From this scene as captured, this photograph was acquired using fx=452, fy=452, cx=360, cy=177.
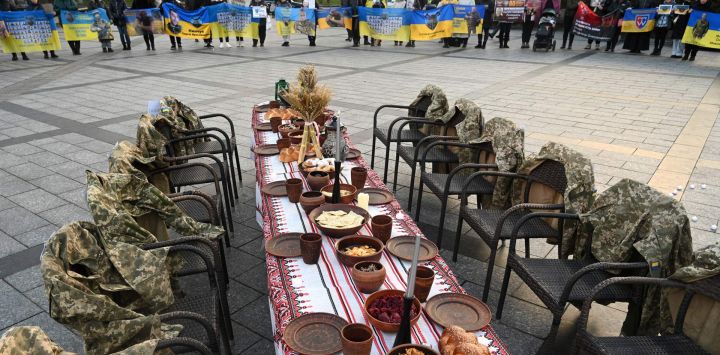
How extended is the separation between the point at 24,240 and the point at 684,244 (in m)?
4.81

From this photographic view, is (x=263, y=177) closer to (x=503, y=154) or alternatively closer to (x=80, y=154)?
(x=503, y=154)

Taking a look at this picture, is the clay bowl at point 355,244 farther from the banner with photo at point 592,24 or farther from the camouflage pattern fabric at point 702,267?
the banner with photo at point 592,24

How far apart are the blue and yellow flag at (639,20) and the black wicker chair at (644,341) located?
14.4 metres

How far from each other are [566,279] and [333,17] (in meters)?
15.0

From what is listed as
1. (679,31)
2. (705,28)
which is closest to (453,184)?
(705,28)

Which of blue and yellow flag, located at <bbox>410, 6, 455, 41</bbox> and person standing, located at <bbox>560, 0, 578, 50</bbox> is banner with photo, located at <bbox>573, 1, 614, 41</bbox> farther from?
blue and yellow flag, located at <bbox>410, 6, 455, 41</bbox>

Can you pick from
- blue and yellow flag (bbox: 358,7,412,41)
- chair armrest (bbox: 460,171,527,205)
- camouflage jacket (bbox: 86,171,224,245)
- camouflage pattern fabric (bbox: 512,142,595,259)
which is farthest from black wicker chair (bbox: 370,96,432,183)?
blue and yellow flag (bbox: 358,7,412,41)

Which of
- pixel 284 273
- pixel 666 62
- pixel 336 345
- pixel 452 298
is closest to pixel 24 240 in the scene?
pixel 284 273

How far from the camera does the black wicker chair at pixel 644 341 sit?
2.17 metres

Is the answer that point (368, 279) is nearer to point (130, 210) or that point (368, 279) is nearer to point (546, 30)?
point (130, 210)

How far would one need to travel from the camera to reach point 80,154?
229 inches

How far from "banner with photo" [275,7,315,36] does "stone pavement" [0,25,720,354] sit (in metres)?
1.08

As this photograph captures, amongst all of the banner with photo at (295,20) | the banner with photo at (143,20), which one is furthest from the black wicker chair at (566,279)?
the banner with photo at (143,20)

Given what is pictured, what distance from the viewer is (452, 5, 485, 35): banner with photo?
48.1 feet
